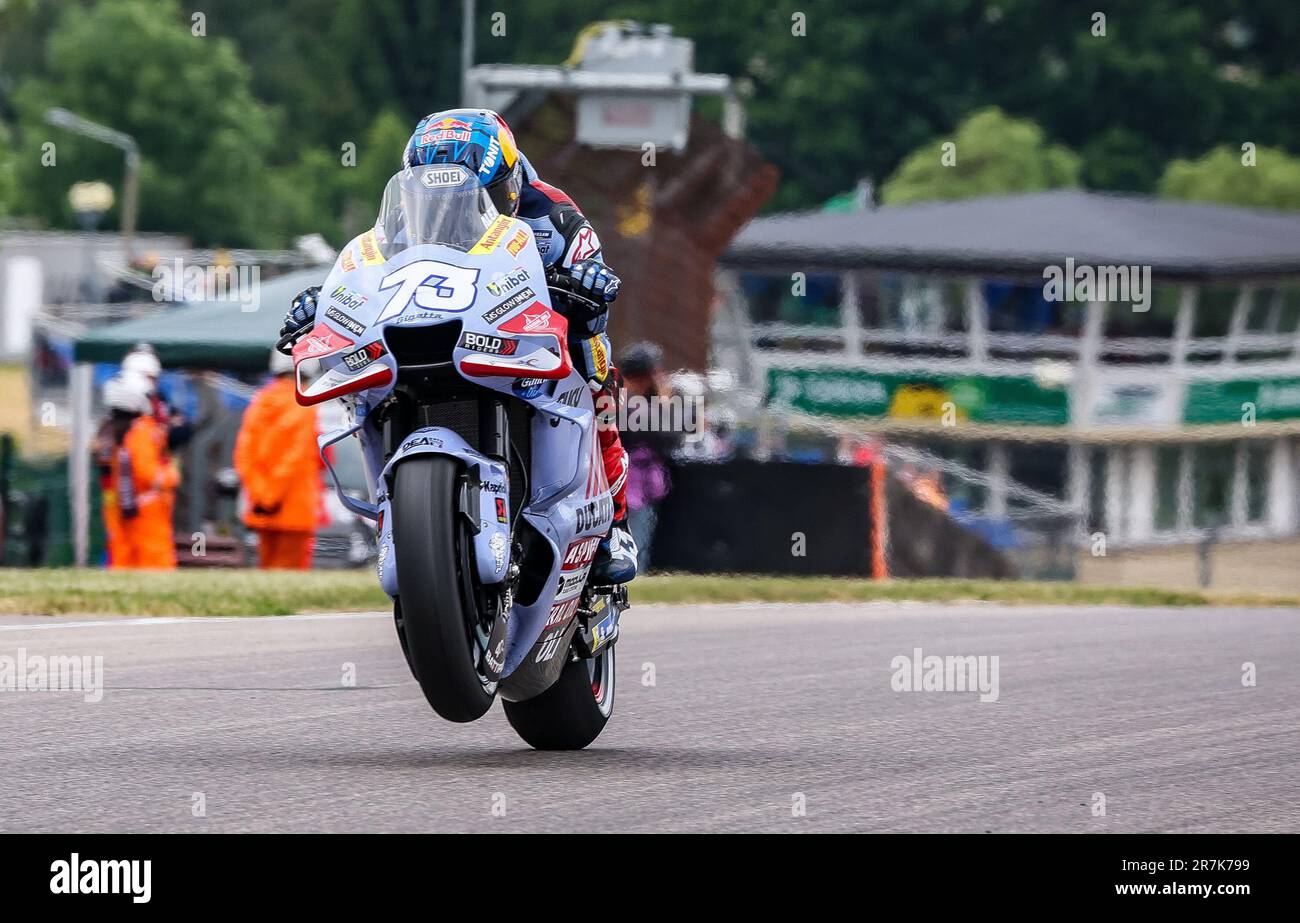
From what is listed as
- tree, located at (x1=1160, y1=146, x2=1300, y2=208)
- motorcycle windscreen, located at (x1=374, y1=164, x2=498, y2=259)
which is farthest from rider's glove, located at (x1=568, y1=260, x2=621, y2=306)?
tree, located at (x1=1160, y1=146, x2=1300, y2=208)

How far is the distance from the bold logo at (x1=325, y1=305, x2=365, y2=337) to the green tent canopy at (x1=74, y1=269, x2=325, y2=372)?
42.7ft

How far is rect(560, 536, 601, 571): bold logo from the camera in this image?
8.01 m

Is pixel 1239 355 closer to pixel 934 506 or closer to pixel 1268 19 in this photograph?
pixel 934 506

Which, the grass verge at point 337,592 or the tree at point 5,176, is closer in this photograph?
the grass verge at point 337,592

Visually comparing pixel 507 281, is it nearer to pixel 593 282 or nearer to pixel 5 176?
pixel 593 282

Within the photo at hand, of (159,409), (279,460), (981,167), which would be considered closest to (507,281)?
(279,460)

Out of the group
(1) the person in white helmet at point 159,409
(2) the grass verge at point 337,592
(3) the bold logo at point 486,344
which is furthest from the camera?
(1) the person in white helmet at point 159,409

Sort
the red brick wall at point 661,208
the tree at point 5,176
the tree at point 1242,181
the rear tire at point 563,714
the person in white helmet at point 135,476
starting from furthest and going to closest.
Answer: the tree at point 1242,181
the tree at point 5,176
the red brick wall at point 661,208
the person in white helmet at point 135,476
the rear tire at point 563,714

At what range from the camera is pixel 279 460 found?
56.5ft

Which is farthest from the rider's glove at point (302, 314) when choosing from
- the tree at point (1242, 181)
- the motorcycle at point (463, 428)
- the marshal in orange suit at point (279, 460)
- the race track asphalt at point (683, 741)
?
the tree at point (1242, 181)

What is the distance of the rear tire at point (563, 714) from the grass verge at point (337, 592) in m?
5.20

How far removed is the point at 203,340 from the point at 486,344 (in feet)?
45.4

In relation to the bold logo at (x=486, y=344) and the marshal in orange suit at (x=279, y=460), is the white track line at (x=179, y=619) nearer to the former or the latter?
the marshal in orange suit at (x=279, y=460)

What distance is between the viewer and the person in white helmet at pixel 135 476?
17844 millimetres
